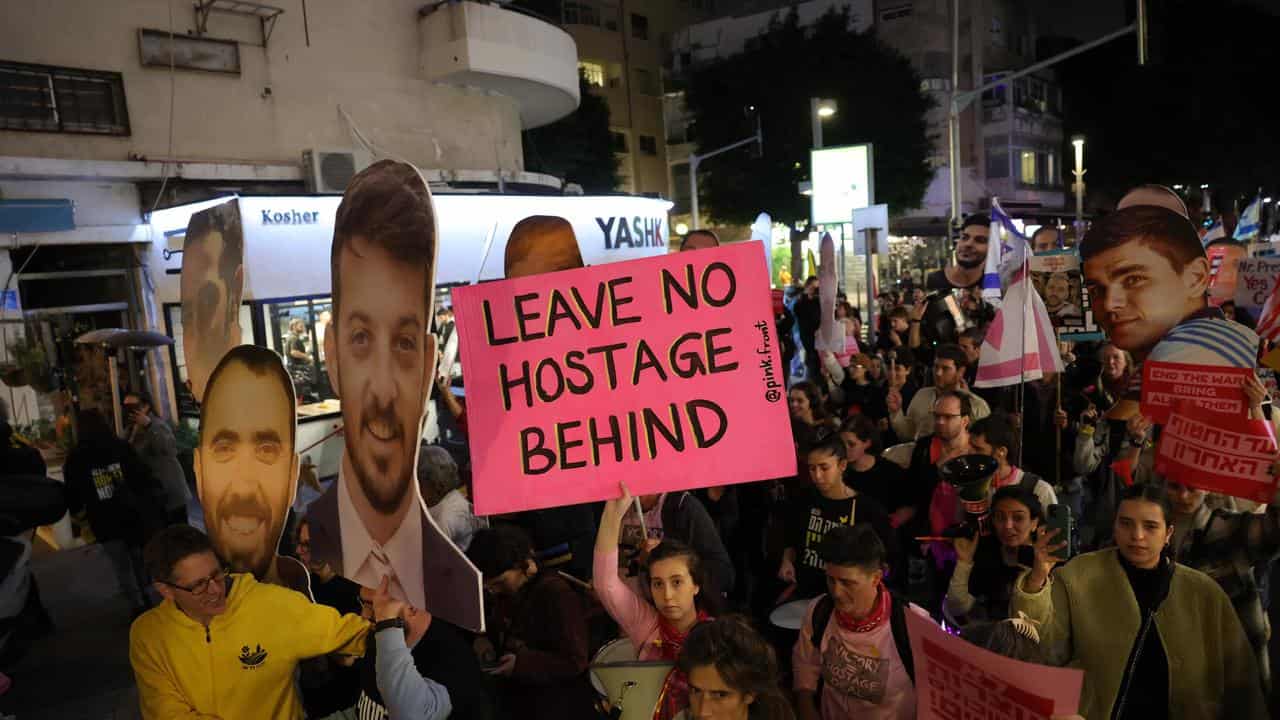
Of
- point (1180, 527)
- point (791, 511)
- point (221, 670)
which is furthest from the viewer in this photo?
point (791, 511)

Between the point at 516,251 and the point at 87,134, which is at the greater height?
the point at 87,134

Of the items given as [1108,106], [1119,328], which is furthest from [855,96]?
[1119,328]

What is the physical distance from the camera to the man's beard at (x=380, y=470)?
3.57m

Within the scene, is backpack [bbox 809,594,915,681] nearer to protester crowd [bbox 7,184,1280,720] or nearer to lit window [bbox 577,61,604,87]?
protester crowd [bbox 7,184,1280,720]

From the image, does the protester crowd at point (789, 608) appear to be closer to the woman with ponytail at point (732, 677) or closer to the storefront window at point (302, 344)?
the woman with ponytail at point (732, 677)

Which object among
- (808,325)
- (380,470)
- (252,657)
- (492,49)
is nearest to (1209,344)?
(380,470)

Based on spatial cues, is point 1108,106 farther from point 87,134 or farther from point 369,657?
point 369,657

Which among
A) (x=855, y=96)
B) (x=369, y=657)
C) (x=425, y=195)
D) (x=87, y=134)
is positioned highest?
(x=855, y=96)

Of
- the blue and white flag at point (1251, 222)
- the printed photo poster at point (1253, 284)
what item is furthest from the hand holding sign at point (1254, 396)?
the blue and white flag at point (1251, 222)

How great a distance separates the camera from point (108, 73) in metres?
10.9

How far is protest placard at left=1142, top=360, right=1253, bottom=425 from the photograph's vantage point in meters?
4.11

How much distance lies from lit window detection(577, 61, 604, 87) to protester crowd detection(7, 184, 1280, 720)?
126ft

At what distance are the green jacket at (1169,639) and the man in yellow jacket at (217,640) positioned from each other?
2.76 m

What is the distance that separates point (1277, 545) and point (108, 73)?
1272 centimetres
